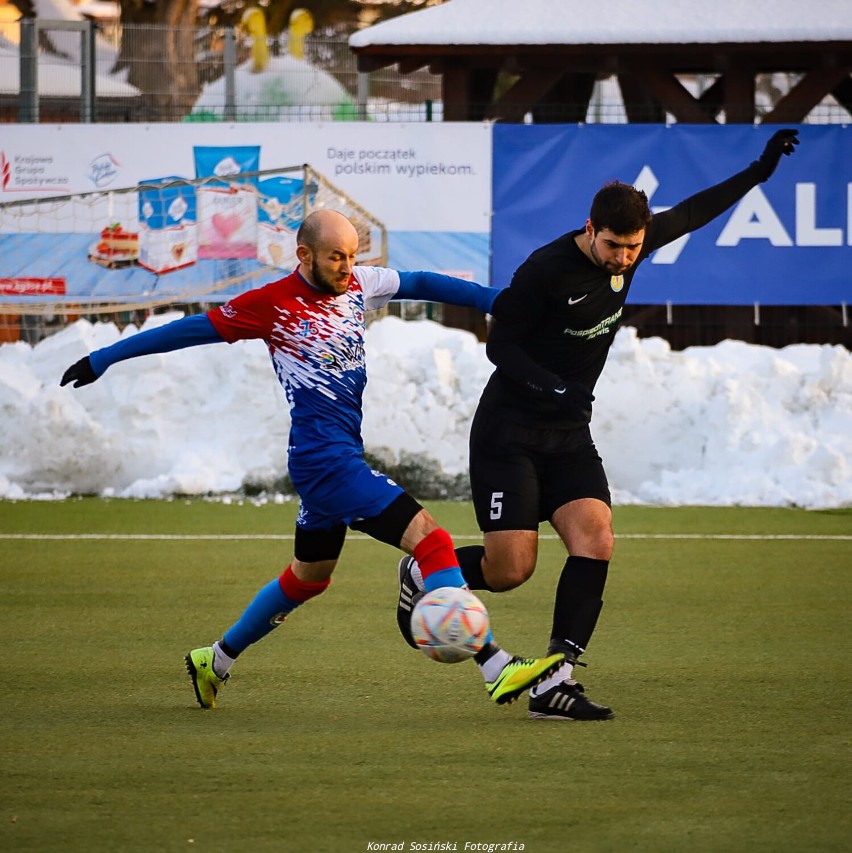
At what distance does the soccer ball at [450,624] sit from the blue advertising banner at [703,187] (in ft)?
38.1

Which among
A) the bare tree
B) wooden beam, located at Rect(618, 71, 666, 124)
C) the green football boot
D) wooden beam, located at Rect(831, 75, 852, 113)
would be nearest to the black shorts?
the green football boot

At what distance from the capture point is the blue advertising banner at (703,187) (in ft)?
55.8

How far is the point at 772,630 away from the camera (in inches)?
311

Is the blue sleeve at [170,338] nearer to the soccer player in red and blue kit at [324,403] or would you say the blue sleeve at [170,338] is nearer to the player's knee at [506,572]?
the soccer player in red and blue kit at [324,403]

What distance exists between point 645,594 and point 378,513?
3640mm

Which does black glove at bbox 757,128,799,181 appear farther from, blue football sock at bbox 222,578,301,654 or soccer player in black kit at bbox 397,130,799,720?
blue football sock at bbox 222,578,301,654

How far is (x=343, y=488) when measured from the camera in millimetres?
5820

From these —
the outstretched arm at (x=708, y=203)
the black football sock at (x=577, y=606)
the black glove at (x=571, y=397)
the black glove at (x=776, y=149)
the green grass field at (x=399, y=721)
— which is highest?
the black glove at (x=776, y=149)

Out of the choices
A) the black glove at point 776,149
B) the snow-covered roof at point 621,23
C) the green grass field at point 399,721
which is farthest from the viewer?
the snow-covered roof at point 621,23

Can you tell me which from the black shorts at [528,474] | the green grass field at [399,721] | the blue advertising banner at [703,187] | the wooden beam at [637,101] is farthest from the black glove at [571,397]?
the wooden beam at [637,101]

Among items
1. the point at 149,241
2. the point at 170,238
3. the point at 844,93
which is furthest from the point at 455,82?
the point at 844,93

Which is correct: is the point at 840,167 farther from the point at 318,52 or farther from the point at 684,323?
the point at 318,52

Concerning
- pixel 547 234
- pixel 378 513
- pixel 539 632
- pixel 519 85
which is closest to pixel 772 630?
pixel 539 632

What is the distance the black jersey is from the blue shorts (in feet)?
2.38
